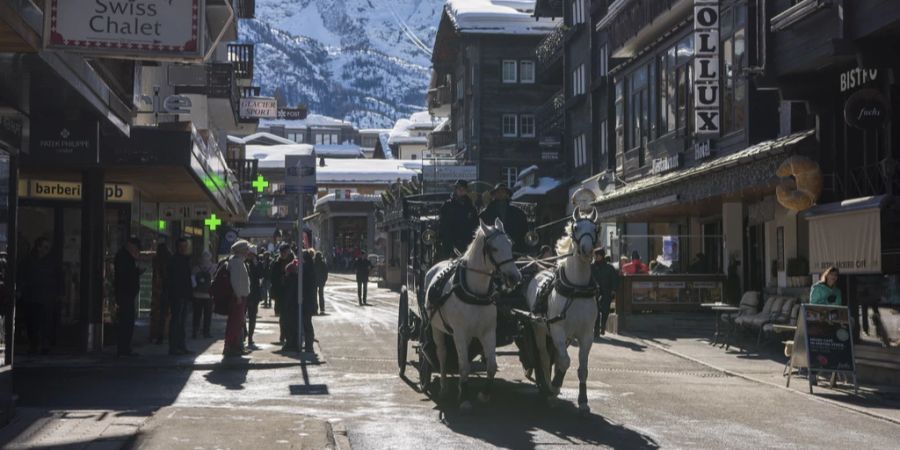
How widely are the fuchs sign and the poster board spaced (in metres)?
8.55

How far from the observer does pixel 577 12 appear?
5175cm

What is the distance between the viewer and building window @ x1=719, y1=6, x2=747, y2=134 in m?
27.6

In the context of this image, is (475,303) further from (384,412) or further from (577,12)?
(577,12)

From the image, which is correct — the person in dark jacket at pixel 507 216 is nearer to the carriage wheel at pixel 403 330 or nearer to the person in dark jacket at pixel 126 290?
the carriage wheel at pixel 403 330

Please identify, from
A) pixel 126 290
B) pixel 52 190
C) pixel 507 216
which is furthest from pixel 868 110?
pixel 52 190

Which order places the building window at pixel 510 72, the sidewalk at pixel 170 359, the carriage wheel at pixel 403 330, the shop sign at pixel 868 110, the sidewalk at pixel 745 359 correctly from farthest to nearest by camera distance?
the building window at pixel 510 72 → the sidewalk at pixel 170 359 → the shop sign at pixel 868 110 → the carriage wheel at pixel 403 330 → the sidewalk at pixel 745 359

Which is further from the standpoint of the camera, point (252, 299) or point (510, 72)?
point (510, 72)

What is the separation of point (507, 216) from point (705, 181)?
41.2ft

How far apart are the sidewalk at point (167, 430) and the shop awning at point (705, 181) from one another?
489 inches

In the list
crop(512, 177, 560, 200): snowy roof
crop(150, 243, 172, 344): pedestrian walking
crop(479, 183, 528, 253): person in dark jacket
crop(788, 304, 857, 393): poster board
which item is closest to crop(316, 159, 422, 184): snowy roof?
crop(512, 177, 560, 200): snowy roof

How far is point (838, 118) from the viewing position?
2114 cm

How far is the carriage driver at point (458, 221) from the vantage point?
14.9 meters

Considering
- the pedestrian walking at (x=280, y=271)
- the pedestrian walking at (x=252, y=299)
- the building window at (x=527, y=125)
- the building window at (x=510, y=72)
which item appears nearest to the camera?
the pedestrian walking at (x=280, y=271)

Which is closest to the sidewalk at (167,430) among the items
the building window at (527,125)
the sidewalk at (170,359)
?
the sidewalk at (170,359)
